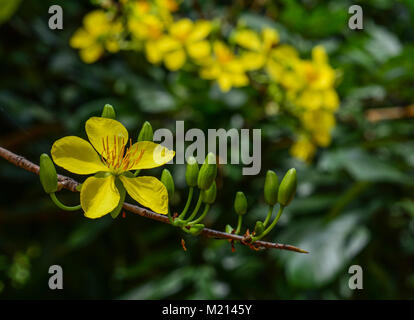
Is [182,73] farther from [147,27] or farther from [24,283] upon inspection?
[24,283]

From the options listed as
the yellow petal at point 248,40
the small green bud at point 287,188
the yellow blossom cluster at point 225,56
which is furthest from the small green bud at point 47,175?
the yellow petal at point 248,40

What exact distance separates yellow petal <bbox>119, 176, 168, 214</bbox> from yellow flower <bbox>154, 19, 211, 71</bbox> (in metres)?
0.49

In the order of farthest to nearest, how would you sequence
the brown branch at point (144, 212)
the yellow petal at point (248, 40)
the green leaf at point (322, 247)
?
the yellow petal at point (248, 40) → the green leaf at point (322, 247) → the brown branch at point (144, 212)

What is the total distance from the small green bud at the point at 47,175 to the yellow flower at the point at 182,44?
0.50 m

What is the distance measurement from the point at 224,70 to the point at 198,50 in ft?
0.18

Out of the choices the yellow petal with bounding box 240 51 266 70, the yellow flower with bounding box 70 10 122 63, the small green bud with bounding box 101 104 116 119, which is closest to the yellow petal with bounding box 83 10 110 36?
the yellow flower with bounding box 70 10 122 63

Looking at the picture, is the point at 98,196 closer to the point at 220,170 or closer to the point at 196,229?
the point at 196,229

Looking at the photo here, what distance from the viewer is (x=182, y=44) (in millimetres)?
667

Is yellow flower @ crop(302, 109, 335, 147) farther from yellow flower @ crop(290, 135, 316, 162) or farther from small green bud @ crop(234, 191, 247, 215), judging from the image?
small green bud @ crop(234, 191, 247, 215)

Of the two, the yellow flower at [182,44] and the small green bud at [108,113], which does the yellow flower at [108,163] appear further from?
the yellow flower at [182,44]

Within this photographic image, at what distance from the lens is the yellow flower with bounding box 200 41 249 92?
644 millimetres

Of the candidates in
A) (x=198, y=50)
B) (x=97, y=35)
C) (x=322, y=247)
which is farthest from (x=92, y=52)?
(x=322, y=247)

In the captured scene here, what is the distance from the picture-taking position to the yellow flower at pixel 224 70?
0.64 meters
